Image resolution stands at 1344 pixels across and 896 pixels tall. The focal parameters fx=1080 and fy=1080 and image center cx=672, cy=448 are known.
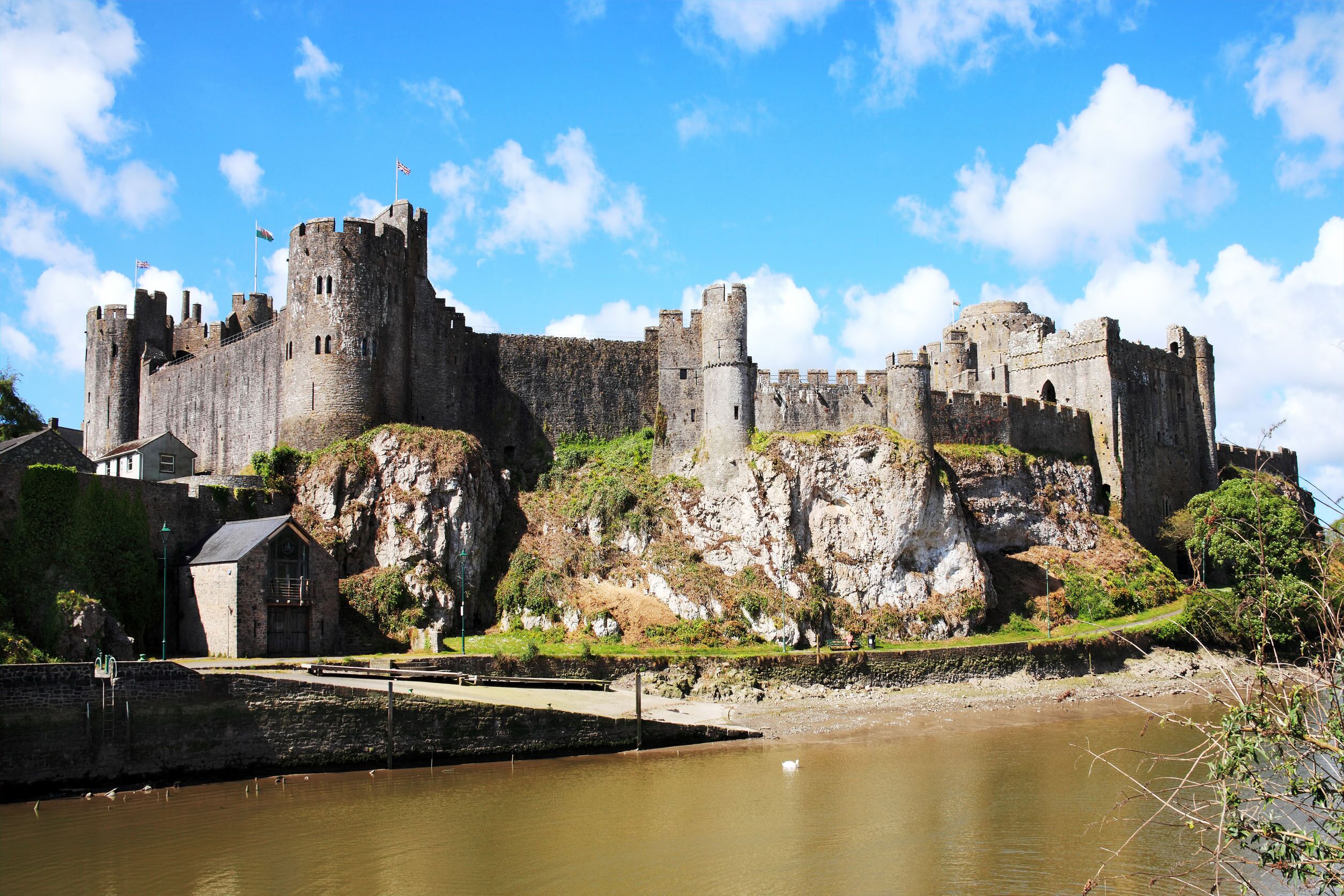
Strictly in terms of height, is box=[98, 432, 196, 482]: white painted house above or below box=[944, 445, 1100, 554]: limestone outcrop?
above

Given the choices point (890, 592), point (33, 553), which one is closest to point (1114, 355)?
point (890, 592)

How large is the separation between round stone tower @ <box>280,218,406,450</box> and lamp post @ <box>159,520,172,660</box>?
6103mm

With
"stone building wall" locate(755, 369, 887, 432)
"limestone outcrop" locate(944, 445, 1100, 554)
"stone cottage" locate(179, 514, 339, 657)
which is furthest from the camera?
"limestone outcrop" locate(944, 445, 1100, 554)

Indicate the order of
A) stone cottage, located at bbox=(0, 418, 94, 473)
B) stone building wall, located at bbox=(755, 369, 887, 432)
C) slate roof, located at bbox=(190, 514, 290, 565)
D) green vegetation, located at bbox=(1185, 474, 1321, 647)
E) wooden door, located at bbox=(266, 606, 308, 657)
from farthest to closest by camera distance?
stone building wall, located at bbox=(755, 369, 887, 432)
green vegetation, located at bbox=(1185, 474, 1321, 647)
stone cottage, located at bbox=(0, 418, 94, 473)
wooden door, located at bbox=(266, 606, 308, 657)
slate roof, located at bbox=(190, 514, 290, 565)

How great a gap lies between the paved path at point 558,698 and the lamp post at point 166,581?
18.0 ft

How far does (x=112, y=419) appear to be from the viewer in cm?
4547

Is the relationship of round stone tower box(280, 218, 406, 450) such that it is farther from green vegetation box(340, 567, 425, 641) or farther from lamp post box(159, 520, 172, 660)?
lamp post box(159, 520, 172, 660)

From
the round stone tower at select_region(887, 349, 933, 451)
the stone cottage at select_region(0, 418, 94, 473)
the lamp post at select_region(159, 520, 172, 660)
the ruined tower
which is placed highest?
the ruined tower

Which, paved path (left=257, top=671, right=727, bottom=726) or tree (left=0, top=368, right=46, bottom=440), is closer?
paved path (left=257, top=671, right=727, bottom=726)

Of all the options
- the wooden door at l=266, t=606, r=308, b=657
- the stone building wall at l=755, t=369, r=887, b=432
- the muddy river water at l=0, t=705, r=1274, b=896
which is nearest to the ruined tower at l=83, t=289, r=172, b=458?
the wooden door at l=266, t=606, r=308, b=657

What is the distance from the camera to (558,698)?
28.8 meters

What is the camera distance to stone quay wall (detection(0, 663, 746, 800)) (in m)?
21.6

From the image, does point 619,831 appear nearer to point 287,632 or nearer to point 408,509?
point 287,632

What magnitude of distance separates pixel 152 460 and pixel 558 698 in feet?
58.1
